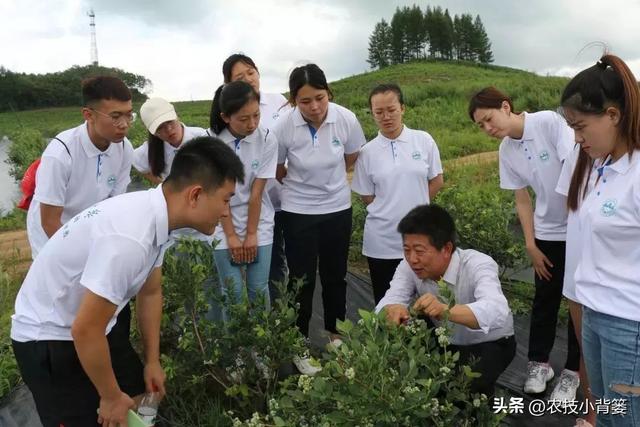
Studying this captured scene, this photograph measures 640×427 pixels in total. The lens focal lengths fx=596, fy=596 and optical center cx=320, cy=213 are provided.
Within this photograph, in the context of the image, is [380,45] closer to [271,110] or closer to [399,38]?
[399,38]

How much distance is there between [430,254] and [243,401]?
3.30 ft

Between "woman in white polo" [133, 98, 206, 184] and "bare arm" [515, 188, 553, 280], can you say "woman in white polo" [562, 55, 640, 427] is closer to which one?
"bare arm" [515, 188, 553, 280]

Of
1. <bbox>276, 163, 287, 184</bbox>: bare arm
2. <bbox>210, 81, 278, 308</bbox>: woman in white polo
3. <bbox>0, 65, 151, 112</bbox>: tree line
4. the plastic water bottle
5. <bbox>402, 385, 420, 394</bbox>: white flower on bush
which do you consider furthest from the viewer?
<bbox>0, 65, 151, 112</bbox>: tree line

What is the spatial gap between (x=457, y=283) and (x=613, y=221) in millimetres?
834

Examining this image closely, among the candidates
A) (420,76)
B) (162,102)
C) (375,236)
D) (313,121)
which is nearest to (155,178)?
(162,102)

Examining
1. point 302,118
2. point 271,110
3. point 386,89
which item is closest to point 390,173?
point 386,89

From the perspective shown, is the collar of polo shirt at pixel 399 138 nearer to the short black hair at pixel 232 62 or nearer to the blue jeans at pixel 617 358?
the short black hair at pixel 232 62

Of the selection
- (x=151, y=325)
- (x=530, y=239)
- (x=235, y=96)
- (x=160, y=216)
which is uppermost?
(x=235, y=96)

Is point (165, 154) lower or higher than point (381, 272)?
higher

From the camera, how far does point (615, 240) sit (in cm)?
168

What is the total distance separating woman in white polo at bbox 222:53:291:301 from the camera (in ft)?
10.5

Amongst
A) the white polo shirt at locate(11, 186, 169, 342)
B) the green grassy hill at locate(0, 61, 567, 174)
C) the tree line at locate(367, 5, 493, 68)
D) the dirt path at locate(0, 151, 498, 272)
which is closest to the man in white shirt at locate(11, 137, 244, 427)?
the white polo shirt at locate(11, 186, 169, 342)

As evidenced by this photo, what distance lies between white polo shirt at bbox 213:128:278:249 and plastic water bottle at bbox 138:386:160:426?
35.8 inches

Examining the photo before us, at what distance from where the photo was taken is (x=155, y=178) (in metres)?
2.99
